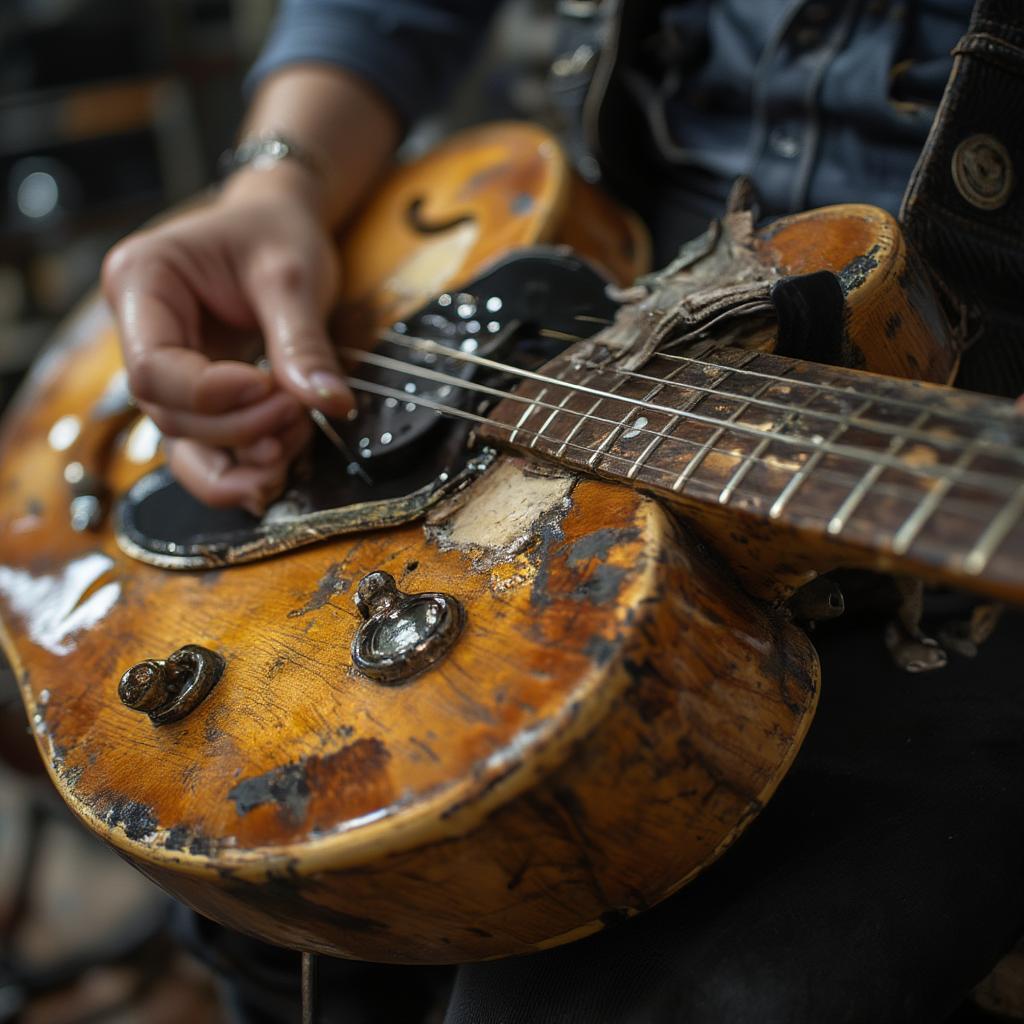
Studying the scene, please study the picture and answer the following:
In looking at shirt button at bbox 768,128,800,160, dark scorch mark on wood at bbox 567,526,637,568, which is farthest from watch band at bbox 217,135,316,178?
dark scorch mark on wood at bbox 567,526,637,568

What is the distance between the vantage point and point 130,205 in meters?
2.77

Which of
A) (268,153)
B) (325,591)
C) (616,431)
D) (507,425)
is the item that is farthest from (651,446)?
(268,153)

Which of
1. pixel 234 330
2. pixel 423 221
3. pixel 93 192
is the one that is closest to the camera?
pixel 234 330

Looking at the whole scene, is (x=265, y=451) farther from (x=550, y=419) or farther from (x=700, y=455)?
(x=700, y=455)

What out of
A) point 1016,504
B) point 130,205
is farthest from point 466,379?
point 130,205

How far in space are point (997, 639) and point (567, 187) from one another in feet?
2.11

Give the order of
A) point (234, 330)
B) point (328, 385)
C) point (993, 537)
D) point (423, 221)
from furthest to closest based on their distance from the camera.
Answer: point (423, 221), point (234, 330), point (328, 385), point (993, 537)

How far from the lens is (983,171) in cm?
67

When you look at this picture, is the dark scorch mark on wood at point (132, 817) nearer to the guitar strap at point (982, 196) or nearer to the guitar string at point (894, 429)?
the guitar string at point (894, 429)

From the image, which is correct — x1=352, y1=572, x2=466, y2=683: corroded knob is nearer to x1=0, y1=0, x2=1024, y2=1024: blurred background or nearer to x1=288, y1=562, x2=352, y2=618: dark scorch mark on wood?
x1=288, y1=562, x2=352, y2=618: dark scorch mark on wood

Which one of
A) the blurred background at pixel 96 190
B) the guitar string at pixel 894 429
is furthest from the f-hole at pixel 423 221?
the guitar string at pixel 894 429

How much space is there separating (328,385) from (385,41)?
2.32 ft

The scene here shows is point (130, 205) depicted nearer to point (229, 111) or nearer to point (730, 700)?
point (229, 111)

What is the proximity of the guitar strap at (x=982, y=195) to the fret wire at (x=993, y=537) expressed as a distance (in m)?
0.34
